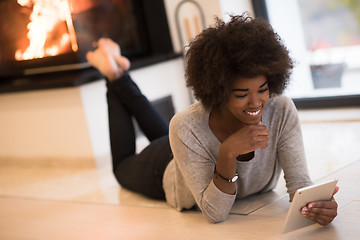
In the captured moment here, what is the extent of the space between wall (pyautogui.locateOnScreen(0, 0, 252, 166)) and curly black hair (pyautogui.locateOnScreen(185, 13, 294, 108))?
6.10 feet

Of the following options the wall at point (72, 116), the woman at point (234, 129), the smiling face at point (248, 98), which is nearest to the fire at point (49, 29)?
the wall at point (72, 116)

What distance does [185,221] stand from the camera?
6.96ft

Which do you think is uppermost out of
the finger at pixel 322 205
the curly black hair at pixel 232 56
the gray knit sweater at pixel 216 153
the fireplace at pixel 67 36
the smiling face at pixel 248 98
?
the fireplace at pixel 67 36

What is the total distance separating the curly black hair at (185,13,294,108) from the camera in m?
1.67

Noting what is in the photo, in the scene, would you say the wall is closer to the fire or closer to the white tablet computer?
the fire

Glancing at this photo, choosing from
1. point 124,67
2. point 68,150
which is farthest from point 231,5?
point 68,150

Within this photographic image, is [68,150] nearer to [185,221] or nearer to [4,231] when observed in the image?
[4,231]

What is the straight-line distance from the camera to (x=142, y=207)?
2.47 metres

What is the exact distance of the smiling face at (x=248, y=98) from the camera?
1695 mm

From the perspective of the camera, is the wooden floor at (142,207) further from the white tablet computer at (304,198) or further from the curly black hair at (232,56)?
the curly black hair at (232,56)

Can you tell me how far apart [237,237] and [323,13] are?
2.13 metres

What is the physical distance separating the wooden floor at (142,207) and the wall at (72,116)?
130mm

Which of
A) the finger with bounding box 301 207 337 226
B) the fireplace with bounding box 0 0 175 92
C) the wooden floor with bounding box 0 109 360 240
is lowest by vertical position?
the wooden floor with bounding box 0 109 360 240

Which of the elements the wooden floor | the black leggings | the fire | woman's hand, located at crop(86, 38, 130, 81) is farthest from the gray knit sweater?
the fire
